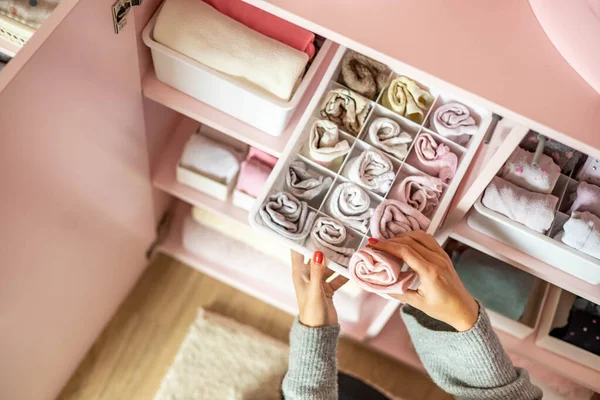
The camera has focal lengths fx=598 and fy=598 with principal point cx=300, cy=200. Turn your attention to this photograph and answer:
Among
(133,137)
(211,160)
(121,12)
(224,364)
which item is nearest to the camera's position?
(121,12)

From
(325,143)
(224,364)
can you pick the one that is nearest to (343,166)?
(325,143)

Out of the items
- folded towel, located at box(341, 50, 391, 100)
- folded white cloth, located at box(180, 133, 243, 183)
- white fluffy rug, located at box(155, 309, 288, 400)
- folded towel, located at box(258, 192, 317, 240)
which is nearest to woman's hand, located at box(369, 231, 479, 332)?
folded towel, located at box(258, 192, 317, 240)

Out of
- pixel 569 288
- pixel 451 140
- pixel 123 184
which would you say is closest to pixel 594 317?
pixel 569 288

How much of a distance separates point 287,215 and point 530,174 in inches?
15.0

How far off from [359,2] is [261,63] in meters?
0.23

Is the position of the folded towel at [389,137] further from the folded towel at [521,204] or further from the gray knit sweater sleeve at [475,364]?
the gray knit sweater sleeve at [475,364]

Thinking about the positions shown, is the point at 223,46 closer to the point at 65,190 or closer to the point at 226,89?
the point at 226,89

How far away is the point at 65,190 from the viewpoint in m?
0.89

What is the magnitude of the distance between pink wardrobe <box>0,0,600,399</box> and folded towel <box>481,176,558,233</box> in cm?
3

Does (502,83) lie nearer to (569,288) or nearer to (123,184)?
(569,288)

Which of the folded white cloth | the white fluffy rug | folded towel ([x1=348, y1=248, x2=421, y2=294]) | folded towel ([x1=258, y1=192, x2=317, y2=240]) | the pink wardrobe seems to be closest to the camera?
the pink wardrobe

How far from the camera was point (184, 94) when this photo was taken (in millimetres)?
1053

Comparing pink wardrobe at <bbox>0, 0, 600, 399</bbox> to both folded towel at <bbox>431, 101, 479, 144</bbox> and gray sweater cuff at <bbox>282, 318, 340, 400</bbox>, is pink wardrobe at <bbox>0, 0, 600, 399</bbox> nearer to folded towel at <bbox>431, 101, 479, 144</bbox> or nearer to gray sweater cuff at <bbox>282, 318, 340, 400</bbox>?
folded towel at <bbox>431, 101, 479, 144</bbox>

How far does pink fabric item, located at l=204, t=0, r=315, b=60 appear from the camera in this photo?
969 millimetres
